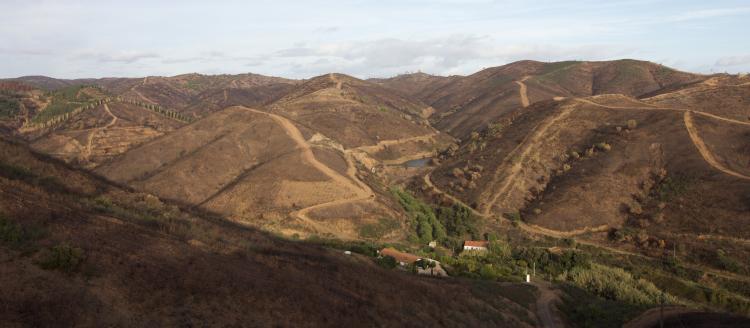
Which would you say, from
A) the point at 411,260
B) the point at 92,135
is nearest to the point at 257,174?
the point at 411,260

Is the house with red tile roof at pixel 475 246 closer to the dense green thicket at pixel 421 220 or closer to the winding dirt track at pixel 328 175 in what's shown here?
the dense green thicket at pixel 421 220

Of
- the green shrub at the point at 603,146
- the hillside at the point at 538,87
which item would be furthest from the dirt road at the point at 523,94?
the green shrub at the point at 603,146

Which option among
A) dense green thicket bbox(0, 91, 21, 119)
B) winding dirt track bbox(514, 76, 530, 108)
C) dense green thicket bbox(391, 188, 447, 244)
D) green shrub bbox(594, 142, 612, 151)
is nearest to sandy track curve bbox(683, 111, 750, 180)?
green shrub bbox(594, 142, 612, 151)

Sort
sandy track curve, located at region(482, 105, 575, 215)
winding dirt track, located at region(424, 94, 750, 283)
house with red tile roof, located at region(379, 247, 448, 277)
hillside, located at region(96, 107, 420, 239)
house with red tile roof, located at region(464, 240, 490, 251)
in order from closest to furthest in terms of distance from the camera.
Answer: house with red tile roof, located at region(379, 247, 448, 277), winding dirt track, located at region(424, 94, 750, 283), house with red tile roof, located at region(464, 240, 490, 251), hillside, located at region(96, 107, 420, 239), sandy track curve, located at region(482, 105, 575, 215)

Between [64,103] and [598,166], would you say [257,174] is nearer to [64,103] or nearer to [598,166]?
[598,166]

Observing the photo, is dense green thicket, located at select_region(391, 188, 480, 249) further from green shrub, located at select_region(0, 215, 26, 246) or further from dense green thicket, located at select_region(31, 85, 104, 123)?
dense green thicket, located at select_region(31, 85, 104, 123)
